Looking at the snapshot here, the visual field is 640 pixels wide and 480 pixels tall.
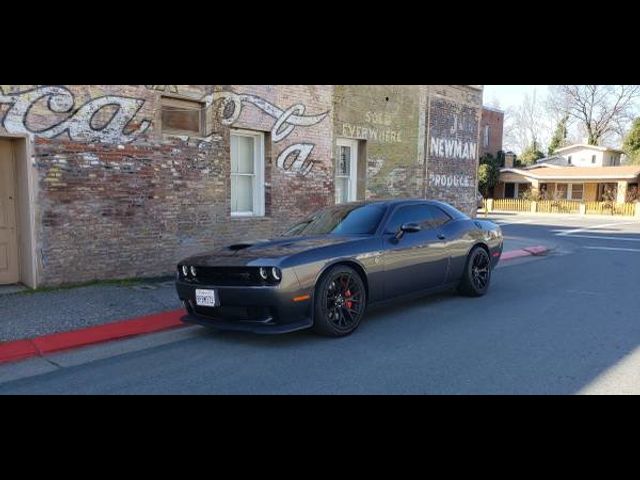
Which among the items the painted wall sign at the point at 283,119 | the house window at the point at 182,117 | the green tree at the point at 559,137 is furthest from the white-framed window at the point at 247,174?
the green tree at the point at 559,137

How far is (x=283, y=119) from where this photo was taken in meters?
10.9

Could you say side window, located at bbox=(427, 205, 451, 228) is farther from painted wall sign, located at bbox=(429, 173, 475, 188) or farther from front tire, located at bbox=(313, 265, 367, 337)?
painted wall sign, located at bbox=(429, 173, 475, 188)

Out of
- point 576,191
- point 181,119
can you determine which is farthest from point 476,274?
point 576,191

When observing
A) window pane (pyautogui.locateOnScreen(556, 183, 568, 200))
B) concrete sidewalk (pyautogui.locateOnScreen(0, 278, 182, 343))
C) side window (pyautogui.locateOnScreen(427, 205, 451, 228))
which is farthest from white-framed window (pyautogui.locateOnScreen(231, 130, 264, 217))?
window pane (pyautogui.locateOnScreen(556, 183, 568, 200))

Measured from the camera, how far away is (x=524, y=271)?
10352 millimetres

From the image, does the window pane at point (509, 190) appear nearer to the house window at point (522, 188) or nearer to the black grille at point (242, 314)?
the house window at point (522, 188)

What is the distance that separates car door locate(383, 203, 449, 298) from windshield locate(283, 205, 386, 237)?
21 centimetres

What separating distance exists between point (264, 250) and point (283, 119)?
5.97m

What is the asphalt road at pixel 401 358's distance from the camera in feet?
13.7

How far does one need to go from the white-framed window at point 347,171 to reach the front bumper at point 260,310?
26.0ft

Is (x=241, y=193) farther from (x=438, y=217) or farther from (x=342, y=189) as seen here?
(x=438, y=217)
